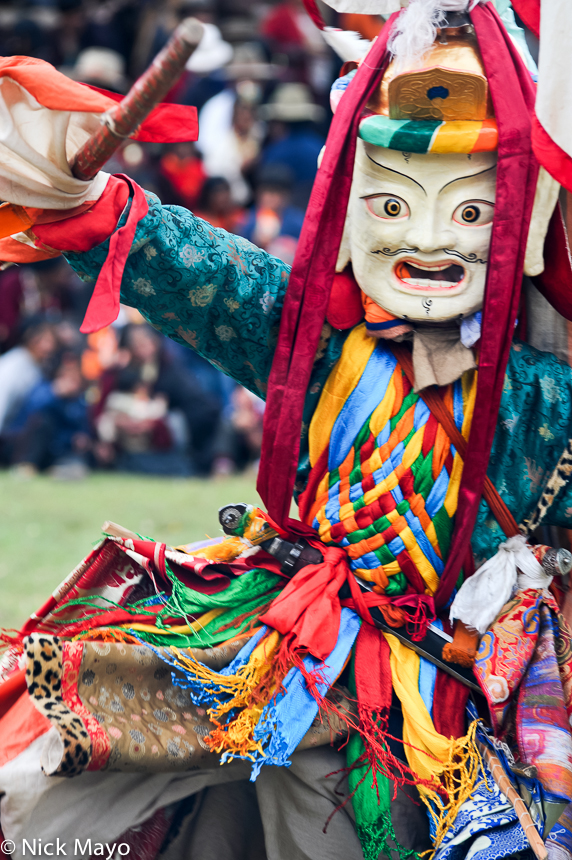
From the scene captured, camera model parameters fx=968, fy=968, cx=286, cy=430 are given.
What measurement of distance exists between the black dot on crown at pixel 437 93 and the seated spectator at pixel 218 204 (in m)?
5.64

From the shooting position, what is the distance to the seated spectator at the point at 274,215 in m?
7.13

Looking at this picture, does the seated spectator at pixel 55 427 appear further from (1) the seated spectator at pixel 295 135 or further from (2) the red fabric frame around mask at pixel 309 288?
(2) the red fabric frame around mask at pixel 309 288

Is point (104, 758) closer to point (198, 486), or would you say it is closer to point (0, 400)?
point (198, 486)

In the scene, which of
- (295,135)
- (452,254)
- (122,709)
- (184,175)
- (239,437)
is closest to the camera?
(122,709)

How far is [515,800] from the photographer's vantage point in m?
1.80

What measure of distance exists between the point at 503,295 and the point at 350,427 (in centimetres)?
42

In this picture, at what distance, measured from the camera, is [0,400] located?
6922mm

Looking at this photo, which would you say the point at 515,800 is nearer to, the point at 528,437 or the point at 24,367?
the point at 528,437

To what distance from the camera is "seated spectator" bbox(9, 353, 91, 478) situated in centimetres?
673

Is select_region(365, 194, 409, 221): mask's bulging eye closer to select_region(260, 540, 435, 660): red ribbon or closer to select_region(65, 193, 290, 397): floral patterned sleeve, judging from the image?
select_region(65, 193, 290, 397): floral patterned sleeve

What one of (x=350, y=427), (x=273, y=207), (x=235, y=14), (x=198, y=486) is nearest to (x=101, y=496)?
(x=198, y=486)

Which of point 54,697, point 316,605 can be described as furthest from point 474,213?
point 54,697

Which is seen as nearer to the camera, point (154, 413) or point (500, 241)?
point (500, 241)

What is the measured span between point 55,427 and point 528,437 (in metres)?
5.20
